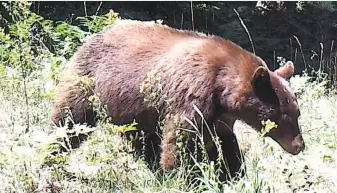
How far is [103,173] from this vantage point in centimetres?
461

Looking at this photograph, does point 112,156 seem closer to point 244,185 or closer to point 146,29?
point 244,185

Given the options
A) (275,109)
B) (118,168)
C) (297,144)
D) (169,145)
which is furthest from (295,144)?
(118,168)

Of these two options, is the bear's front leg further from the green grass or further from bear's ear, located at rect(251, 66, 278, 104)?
bear's ear, located at rect(251, 66, 278, 104)

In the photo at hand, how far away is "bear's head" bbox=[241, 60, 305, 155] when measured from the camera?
4.86 meters

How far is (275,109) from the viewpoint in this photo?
16.0 ft

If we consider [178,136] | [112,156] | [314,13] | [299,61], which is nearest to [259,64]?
[178,136]

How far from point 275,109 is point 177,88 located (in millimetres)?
701

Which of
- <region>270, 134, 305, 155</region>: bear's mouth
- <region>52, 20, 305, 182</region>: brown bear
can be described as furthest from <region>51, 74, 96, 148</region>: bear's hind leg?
<region>270, 134, 305, 155</region>: bear's mouth

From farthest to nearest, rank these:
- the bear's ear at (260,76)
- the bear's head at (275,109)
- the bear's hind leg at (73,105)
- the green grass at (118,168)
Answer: the bear's hind leg at (73,105)
the bear's head at (275,109)
the bear's ear at (260,76)
the green grass at (118,168)

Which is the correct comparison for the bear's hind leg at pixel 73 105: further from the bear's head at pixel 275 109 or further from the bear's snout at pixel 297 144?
the bear's snout at pixel 297 144

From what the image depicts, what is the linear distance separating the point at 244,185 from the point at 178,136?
58 centimetres

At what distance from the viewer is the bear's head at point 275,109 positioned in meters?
4.86

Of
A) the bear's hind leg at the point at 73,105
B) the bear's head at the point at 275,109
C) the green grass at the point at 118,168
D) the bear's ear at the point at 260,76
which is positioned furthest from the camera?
the bear's hind leg at the point at 73,105

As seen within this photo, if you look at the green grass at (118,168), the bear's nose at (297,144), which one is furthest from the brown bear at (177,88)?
the green grass at (118,168)
